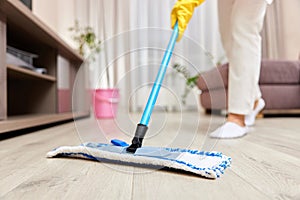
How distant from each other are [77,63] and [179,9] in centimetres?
159

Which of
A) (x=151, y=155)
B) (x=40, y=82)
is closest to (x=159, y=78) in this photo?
(x=151, y=155)

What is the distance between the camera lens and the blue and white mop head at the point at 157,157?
1.87 feet

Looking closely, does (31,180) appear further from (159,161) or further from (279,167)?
(279,167)

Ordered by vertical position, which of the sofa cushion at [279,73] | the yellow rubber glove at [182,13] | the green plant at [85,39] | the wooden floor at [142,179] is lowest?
the wooden floor at [142,179]

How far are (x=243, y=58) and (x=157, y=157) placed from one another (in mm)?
682

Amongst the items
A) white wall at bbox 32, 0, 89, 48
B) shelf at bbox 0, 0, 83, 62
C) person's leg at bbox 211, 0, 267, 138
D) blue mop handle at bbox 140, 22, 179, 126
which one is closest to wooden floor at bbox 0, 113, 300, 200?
blue mop handle at bbox 140, 22, 179, 126

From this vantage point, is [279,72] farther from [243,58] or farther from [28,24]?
[28,24]

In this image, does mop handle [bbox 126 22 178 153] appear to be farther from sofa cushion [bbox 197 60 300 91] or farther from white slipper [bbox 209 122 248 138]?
sofa cushion [bbox 197 60 300 91]

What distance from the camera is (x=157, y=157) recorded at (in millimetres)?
612

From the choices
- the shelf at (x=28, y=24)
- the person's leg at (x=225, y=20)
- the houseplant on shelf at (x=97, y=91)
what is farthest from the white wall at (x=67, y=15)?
the person's leg at (x=225, y=20)

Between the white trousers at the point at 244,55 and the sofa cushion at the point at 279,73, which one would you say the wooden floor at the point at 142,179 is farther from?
the sofa cushion at the point at 279,73

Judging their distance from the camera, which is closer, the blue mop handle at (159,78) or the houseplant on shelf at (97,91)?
Answer: the blue mop handle at (159,78)

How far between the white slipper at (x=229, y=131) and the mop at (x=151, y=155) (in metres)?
0.37

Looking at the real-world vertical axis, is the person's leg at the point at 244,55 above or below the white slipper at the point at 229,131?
above
